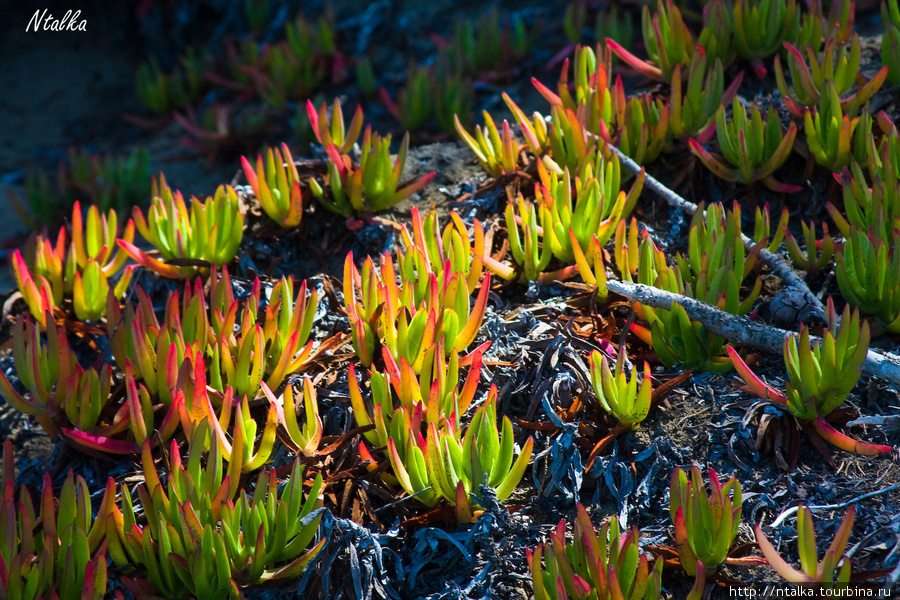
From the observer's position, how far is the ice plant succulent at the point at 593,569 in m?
1.52

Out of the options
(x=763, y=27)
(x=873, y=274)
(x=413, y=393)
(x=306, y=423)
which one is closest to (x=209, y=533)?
(x=306, y=423)

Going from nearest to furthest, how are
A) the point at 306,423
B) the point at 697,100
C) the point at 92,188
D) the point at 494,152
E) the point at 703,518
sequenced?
the point at 703,518 → the point at 306,423 → the point at 697,100 → the point at 494,152 → the point at 92,188

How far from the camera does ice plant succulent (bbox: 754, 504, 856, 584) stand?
1.45 meters

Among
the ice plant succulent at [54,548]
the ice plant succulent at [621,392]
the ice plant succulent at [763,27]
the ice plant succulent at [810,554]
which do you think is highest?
the ice plant succulent at [763,27]

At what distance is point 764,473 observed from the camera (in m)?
1.88

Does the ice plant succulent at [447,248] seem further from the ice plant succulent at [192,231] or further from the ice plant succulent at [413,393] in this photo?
the ice plant succulent at [192,231]

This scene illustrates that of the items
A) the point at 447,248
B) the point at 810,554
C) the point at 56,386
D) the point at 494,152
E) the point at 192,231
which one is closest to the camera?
the point at 810,554

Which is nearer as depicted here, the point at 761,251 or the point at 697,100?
the point at 761,251

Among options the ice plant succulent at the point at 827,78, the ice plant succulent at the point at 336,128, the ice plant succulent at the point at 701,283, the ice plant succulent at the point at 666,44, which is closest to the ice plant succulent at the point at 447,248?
the ice plant succulent at the point at 701,283

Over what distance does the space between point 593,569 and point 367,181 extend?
1.81 m

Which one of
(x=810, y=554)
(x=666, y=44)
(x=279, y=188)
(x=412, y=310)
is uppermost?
(x=666, y=44)

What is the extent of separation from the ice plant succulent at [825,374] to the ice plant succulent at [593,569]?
21.9 inches

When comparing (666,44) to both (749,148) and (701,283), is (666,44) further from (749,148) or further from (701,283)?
(701,283)

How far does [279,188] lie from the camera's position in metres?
2.80
